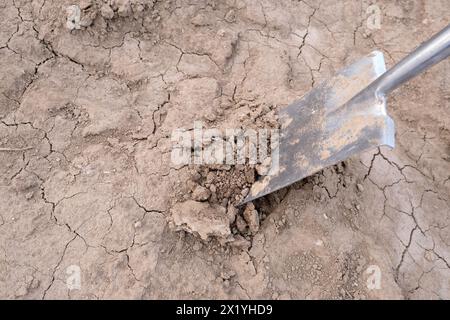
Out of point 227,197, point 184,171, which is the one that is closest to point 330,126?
point 227,197

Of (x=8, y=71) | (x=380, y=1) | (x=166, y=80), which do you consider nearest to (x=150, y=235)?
(x=166, y=80)

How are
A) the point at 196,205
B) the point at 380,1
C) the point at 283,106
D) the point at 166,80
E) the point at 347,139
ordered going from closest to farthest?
the point at 347,139, the point at 196,205, the point at 283,106, the point at 166,80, the point at 380,1

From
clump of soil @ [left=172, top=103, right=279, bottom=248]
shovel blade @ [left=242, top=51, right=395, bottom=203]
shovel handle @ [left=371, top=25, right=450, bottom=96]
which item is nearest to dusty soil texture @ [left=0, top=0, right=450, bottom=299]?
clump of soil @ [left=172, top=103, right=279, bottom=248]

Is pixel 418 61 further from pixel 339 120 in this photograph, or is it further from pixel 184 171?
pixel 184 171

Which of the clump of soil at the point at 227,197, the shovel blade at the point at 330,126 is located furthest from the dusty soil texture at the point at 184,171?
the shovel blade at the point at 330,126

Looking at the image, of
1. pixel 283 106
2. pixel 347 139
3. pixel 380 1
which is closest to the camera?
pixel 347 139

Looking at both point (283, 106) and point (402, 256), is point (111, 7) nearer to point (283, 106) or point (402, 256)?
point (283, 106)
